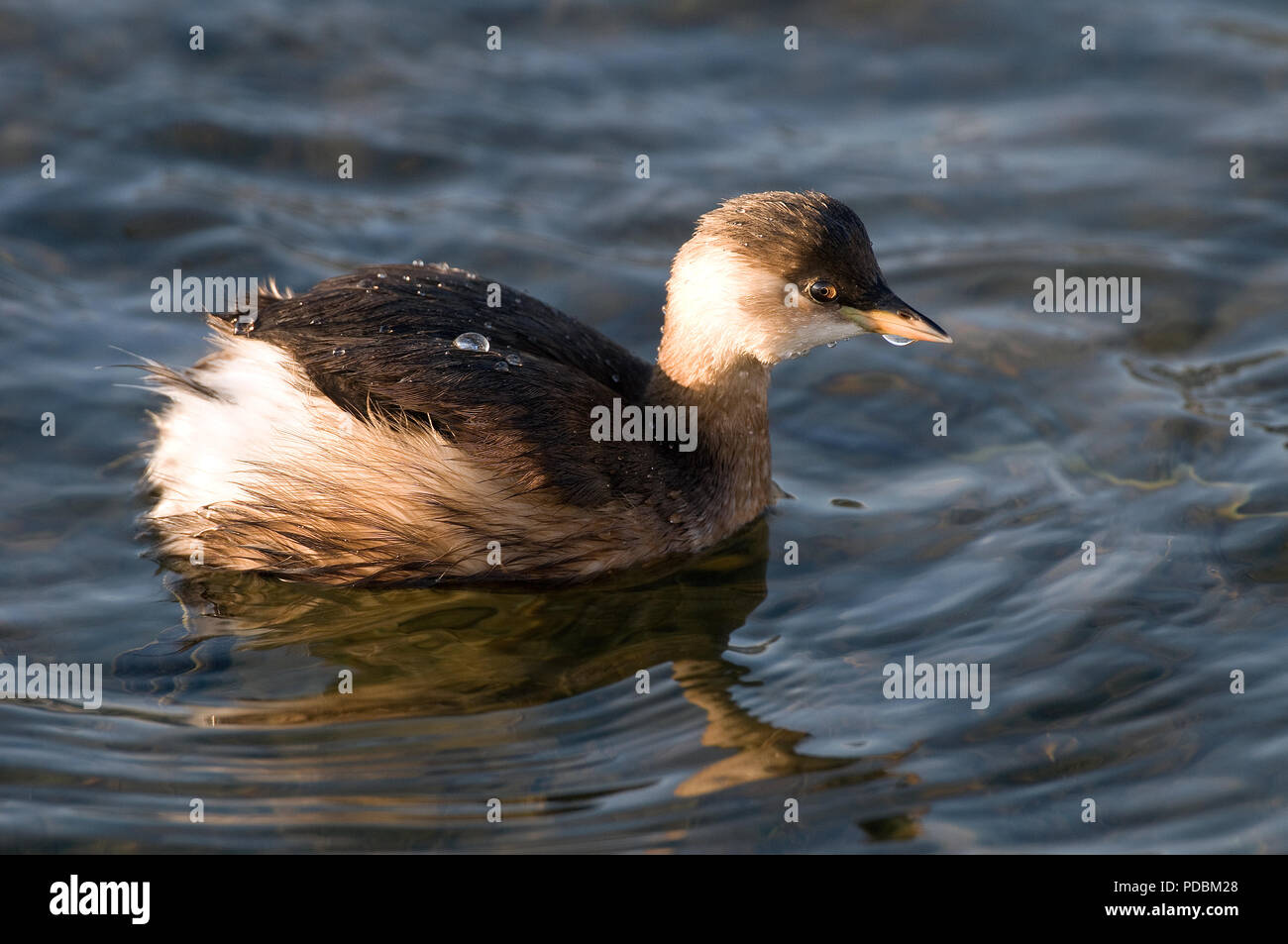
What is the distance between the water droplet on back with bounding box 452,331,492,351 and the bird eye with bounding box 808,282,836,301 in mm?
1273

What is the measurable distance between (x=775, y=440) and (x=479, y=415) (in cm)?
187

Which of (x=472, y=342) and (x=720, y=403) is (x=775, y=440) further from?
(x=472, y=342)

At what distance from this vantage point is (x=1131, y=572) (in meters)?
5.96

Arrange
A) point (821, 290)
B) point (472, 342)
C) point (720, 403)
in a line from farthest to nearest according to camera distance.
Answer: point (720, 403) → point (821, 290) → point (472, 342)

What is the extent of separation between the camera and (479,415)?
5648 mm

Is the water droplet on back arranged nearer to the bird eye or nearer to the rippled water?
the rippled water

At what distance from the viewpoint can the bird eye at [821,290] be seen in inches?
234

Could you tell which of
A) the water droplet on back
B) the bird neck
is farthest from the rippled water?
the water droplet on back

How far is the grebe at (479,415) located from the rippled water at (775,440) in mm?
238

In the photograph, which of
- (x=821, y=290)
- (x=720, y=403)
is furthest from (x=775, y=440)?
(x=821, y=290)

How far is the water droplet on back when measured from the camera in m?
5.74

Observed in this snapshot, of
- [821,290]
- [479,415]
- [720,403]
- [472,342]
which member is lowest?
[479,415]
